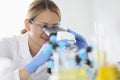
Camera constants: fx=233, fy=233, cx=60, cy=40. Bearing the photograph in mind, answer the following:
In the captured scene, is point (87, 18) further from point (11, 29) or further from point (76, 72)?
point (76, 72)

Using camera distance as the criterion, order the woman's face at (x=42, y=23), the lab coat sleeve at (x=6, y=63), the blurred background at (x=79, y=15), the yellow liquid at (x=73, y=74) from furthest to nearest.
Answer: the blurred background at (x=79, y=15) → the woman's face at (x=42, y=23) → the lab coat sleeve at (x=6, y=63) → the yellow liquid at (x=73, y=74)

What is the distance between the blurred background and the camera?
1853mm

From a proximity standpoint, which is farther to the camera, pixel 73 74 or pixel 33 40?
pixel 33 40

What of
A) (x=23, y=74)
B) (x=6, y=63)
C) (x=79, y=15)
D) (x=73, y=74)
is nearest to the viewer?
(x=73, y=74)

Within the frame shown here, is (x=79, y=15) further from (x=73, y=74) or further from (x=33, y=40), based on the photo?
(x=73, y=74)

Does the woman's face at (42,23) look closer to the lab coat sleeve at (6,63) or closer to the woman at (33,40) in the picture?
the woman at (33,40)

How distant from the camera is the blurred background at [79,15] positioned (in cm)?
185

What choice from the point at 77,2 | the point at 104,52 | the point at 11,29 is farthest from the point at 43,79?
the point at 77,2

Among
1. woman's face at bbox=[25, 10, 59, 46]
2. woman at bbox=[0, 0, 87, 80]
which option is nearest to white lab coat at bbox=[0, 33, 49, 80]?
woman at bbox=[0, 0, 87, 80]

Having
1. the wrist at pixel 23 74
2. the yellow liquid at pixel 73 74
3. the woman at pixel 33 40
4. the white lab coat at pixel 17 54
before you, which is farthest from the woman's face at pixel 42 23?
the yellow liquid at pixel 73 74

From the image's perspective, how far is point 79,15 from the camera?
89.7 inches

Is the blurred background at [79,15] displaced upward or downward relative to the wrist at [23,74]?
upward

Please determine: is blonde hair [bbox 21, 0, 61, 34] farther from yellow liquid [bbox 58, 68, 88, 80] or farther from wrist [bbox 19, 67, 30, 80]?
yellow liquid [bbox 58, 68, 88, 80]

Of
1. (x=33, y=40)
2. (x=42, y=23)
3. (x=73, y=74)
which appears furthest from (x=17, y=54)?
(x=73, y=74)
